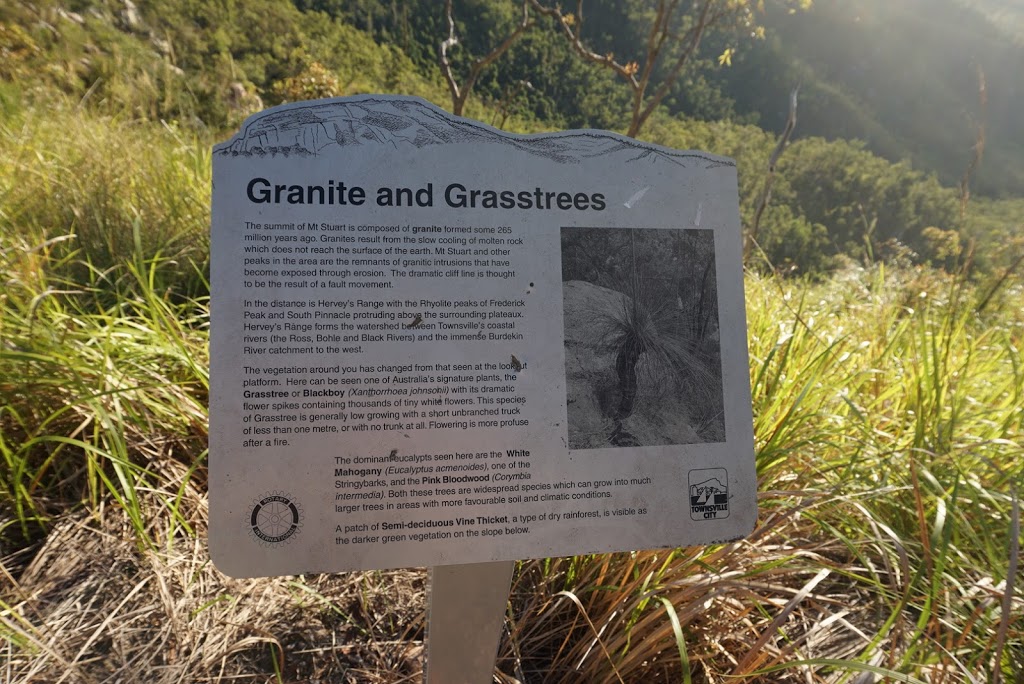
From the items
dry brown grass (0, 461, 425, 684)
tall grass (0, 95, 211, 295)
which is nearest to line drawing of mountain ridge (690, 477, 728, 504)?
dry brown grass (0, 461, 425, 684)

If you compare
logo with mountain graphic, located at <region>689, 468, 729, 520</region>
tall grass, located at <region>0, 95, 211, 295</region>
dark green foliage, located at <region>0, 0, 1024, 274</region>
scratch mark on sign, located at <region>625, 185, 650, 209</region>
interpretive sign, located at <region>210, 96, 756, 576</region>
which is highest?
dark green foliage, located at <region>0, 0, 1024, 274</region>

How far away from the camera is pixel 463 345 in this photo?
827 mm

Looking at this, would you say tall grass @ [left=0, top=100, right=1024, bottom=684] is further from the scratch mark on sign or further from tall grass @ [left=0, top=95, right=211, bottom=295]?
the scratch mark on sign

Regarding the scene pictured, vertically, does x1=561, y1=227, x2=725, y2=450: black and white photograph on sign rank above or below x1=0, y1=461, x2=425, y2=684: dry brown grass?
above

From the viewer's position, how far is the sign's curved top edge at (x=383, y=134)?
2.65 ft

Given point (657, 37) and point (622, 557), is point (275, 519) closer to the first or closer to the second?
point (622, 557)


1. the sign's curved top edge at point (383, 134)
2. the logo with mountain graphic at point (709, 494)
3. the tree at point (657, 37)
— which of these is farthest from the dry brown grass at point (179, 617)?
the tree at point (657, 37)

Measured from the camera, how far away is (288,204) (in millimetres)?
800

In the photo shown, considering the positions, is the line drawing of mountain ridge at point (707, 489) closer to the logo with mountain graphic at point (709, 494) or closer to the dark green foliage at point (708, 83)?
the logo with mountain graphic at point (709, 494)

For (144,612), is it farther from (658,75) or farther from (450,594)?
(658,75)

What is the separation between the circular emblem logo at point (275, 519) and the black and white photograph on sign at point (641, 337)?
0.42m

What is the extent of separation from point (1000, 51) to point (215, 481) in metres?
63.9

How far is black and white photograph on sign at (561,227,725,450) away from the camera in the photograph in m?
0.86

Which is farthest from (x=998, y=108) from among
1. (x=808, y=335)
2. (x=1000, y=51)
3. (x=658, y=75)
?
(x=808, y=335)
